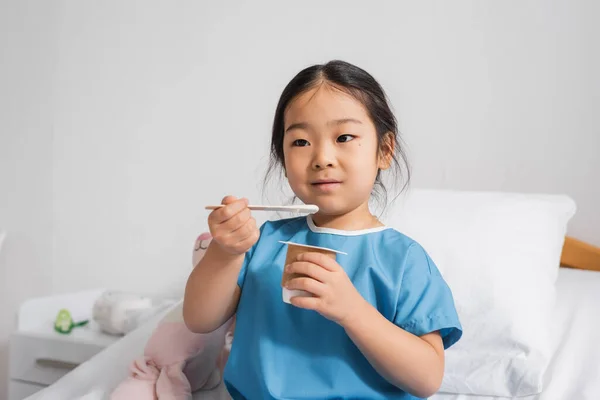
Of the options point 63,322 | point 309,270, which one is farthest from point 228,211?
point 63,322

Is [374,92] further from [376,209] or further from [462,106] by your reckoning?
[462,106]

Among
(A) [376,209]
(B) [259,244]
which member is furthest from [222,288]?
(A) [376,209]

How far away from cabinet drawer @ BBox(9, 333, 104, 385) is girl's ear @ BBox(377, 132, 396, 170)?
112 cm

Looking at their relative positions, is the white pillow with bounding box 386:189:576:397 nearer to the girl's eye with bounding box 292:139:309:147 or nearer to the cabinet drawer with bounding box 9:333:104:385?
the girl's eye with bounding box 292:139:309:147

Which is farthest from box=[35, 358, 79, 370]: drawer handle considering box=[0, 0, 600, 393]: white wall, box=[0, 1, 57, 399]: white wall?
box=[0, 1, 57, 399]: white wall

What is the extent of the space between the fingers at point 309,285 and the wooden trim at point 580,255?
1063mm

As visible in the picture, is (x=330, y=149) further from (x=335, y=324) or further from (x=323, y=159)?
(x=335, y=324)

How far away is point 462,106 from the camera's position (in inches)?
64.8

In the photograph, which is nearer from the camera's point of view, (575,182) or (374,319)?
(374,319)

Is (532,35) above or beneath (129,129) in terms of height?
above

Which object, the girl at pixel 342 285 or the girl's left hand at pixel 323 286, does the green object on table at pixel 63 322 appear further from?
the girl's left hand at pixel 323 286

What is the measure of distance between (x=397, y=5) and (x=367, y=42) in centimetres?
13

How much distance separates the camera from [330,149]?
0.88 m

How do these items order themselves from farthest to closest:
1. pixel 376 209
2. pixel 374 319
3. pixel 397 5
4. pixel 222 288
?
pixel 397 5, pixel 376 209, pixel 222 288, pixel 374 319
